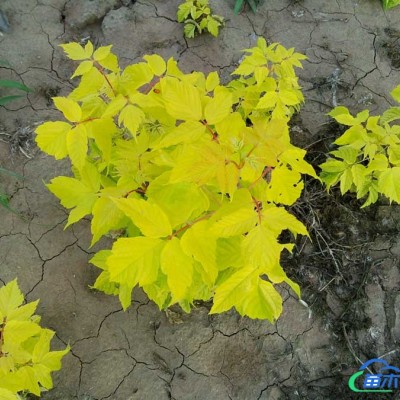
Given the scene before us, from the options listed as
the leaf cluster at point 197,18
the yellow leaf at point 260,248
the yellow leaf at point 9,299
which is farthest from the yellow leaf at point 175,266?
the leaf cluster at point 197,18

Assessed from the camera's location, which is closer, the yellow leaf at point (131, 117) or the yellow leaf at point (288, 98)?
the yellow leaf at point (131, 117)

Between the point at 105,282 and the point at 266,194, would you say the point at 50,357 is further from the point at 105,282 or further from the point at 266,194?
the point at 266,194

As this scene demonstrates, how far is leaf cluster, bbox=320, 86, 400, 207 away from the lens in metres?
1.93

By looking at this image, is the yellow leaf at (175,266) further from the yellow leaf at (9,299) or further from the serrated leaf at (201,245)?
the yellow leaf at (9,299)

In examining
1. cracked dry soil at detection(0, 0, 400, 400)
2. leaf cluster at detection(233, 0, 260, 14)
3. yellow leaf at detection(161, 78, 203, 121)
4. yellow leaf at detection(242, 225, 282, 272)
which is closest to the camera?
yellow leaf at detection(242, 225, 282, 272)

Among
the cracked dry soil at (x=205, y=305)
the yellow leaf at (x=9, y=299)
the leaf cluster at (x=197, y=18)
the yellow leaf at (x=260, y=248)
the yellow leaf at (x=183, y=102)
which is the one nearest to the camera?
the yellow leaf at (x=260, y=248)

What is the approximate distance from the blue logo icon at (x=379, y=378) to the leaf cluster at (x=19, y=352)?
1.34m

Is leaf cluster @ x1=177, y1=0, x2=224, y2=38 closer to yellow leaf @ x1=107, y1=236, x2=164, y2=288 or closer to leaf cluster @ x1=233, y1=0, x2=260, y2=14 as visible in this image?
leaf cluster @ x1=233, y1=0, x2=260, y2=14

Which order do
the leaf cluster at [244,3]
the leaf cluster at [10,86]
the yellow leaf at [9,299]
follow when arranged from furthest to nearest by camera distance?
the leaf cluster at [244,3] < the leaf cluster at [10,86] < the yellow leaf at [9,299]

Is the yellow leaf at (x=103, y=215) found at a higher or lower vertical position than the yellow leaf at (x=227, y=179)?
lower

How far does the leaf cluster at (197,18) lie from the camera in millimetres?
2799

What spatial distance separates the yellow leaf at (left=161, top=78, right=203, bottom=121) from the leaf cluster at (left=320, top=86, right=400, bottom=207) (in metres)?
1.01

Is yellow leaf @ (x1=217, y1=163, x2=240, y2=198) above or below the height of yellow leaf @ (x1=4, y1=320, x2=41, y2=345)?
above

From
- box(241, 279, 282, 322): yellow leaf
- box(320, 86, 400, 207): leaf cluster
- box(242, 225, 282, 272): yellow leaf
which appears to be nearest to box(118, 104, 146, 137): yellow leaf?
box(242, 225, 282, 272): yellow leaf
